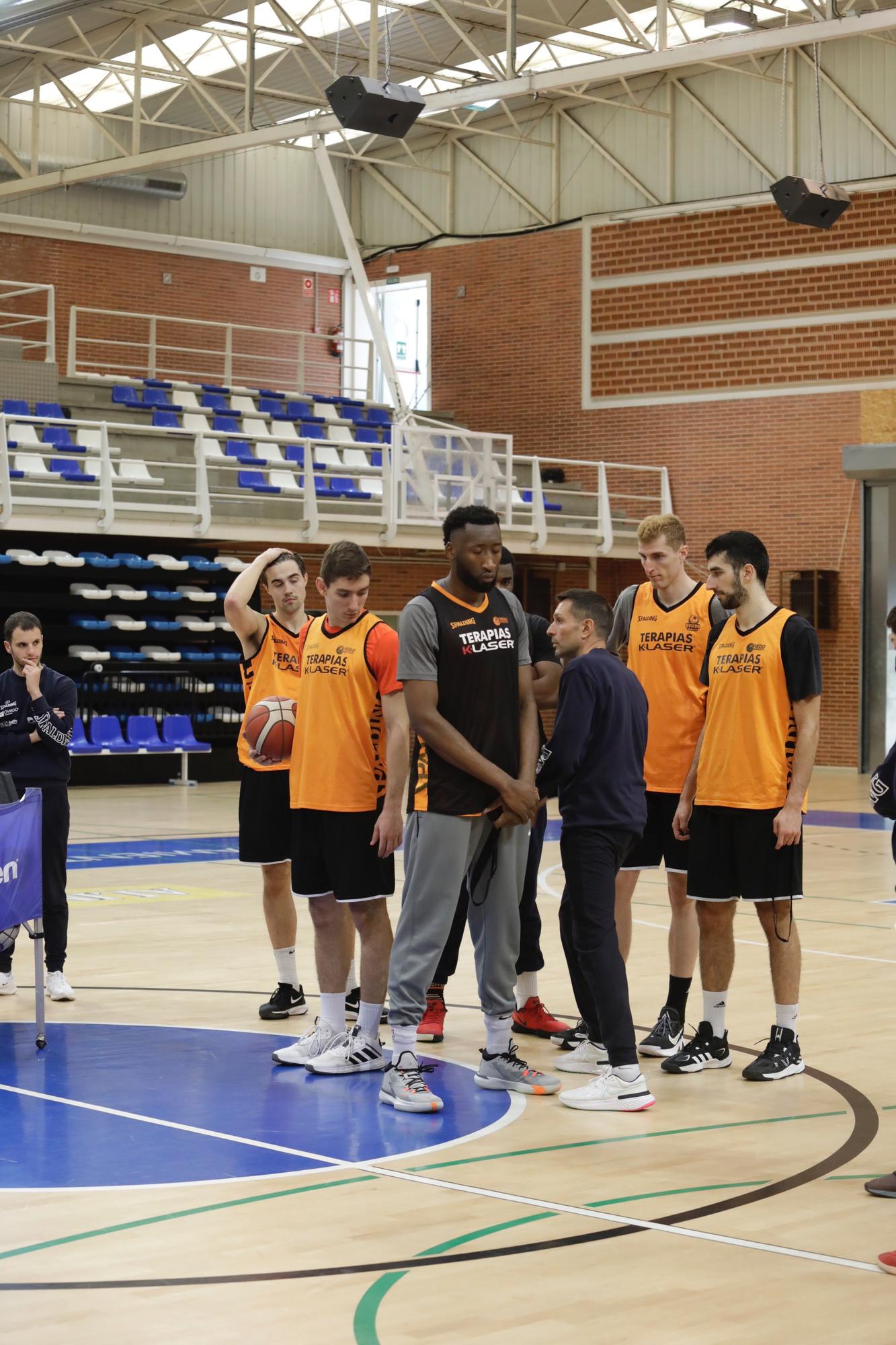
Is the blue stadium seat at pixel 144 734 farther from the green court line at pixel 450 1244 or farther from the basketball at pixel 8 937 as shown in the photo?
the green court line at pixel 450 1244

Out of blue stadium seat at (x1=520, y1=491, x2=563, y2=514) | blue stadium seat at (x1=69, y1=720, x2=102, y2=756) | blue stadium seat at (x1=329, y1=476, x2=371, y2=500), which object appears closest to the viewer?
blue stadium seat at (x1=69, y1=720, x2=102, y2=756)

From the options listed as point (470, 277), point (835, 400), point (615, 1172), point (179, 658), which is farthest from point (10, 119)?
point (615, 1172)

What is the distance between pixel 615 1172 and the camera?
4809 millimetres

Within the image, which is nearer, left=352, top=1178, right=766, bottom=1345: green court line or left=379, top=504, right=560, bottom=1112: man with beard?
left=352, top=1178, right=766, bottom=1345: green court line

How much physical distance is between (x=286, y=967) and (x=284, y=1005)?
15cm

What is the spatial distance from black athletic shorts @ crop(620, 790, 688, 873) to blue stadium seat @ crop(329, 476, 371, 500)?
48.5 feet

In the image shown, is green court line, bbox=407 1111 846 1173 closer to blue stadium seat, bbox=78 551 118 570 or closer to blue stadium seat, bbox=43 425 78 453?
blue stadium seat, bbox=78 551 118 570

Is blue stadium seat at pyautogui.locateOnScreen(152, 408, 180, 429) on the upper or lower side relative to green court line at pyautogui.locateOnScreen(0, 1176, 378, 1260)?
upper

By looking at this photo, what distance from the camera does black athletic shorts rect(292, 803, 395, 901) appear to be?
234 inches

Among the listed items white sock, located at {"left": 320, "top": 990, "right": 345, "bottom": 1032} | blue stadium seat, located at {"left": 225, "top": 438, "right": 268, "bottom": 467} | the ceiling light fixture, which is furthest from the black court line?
blue stadium seat, located at {"left": 225, "top": 438, "right": 268, "bottom": 467}

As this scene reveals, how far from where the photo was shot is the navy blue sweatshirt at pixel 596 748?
5648 mm

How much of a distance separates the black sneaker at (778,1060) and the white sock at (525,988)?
1028mm

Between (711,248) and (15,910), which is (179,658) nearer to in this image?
(711,248)

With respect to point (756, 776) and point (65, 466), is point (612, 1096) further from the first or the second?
point (65, 466)
